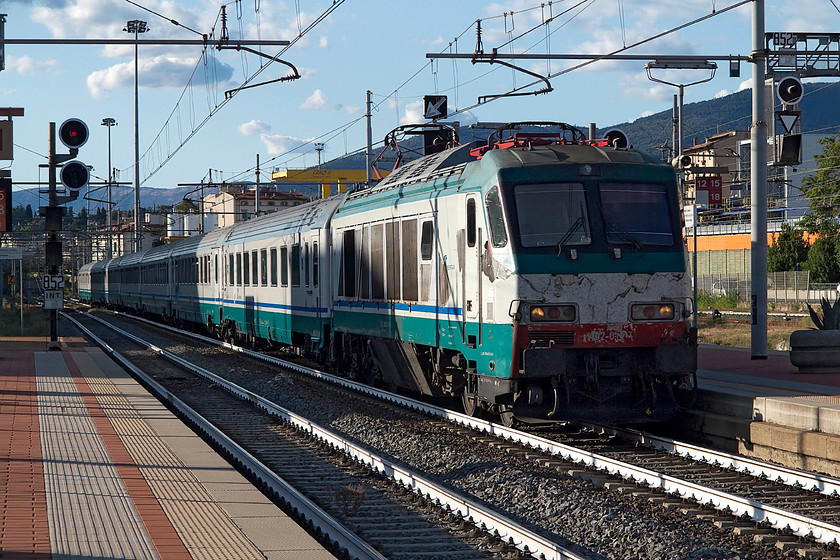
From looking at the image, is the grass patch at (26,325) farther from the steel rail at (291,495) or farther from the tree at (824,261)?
the tree at (824,261)

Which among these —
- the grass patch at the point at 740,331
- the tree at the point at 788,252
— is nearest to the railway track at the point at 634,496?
the grass patch at the point at 740,331

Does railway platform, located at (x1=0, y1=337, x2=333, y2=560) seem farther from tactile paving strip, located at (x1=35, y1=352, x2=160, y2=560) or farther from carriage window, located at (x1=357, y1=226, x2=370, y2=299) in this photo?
carriage window, located at (x1=357, y1=226, x2=370, y2=299)

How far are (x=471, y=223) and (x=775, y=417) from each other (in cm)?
413

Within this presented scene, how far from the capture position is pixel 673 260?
1217 centimetres

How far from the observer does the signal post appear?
21.8m

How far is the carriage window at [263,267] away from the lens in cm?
2622

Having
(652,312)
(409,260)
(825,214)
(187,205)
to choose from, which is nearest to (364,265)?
(409,260)

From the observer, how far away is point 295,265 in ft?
75.0

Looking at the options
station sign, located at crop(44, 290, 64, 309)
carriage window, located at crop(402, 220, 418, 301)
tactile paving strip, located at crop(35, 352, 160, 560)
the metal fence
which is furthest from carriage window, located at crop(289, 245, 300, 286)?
the metal fence

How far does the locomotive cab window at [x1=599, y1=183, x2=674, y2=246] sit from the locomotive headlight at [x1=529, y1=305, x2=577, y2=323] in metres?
0.98

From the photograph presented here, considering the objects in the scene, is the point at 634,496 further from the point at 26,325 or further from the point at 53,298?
the point at 26,325

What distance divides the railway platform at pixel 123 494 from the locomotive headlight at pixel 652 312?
16.3ft

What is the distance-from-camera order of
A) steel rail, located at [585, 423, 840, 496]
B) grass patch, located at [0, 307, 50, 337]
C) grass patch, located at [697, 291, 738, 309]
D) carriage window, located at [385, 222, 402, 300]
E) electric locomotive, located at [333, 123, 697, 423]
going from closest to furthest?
steel rail, located at [585, 423, 840, 496], electric locomotive, located at [333, 123, 697, 423], carriage window, located at [385, 222, 402, 300], grass patch, located at [0, 307, 50, 337], grass patch, located at [697, 291, 738, 309]

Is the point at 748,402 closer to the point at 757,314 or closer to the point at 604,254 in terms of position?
the point at 604,254
